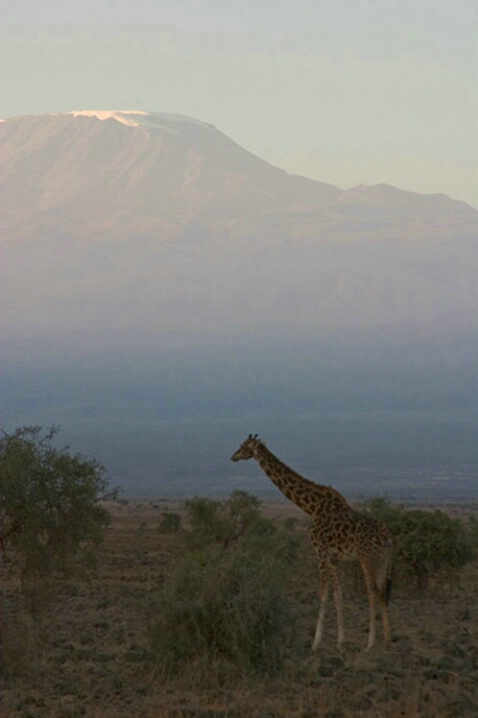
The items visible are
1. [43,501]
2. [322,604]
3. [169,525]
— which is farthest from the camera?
[169,525]

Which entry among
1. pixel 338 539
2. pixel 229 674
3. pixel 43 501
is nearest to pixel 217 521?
pixel 43 501

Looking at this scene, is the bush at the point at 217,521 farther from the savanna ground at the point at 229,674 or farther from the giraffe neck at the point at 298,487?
the giraffe neck at the point at 298,487

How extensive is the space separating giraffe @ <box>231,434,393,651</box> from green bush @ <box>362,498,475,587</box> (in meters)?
9.79

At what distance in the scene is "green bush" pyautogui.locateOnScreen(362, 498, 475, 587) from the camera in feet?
105

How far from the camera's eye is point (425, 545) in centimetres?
3183

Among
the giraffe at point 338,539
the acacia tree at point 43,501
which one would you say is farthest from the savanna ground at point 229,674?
the acacia tree at point 43,501

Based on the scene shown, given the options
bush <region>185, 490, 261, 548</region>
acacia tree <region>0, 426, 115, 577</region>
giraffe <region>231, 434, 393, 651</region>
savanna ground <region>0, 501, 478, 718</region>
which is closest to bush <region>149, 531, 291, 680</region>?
savanna ground <region>0, 501, 478, 718</region>

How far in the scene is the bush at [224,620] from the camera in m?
18.1

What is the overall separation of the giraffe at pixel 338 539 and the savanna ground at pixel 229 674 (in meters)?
0.77

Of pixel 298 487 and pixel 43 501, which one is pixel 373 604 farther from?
pixel 43 501

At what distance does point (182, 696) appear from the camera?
16688 mm

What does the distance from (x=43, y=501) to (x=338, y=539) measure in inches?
208

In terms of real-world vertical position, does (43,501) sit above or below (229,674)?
above

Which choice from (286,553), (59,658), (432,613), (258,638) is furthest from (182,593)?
(286,553)
